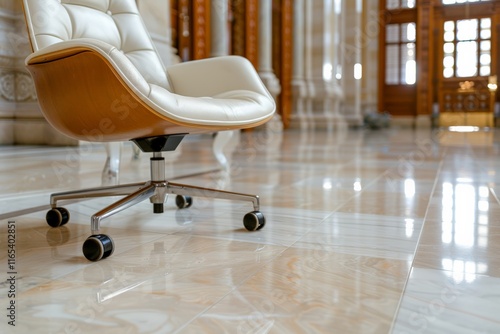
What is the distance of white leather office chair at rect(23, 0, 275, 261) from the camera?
131 centimetres

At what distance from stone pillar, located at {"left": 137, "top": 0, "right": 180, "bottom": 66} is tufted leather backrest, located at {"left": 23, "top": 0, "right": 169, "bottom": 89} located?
2181mm

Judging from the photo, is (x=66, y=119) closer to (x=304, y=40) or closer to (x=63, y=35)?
(x=63, y=35)

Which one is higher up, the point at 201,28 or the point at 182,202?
the point at 201,28

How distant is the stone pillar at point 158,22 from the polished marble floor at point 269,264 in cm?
203

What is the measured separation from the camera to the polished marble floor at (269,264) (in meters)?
0.92

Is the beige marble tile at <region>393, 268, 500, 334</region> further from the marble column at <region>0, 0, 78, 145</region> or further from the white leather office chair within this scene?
the marble column at <region>0, 0, 78, 145</region>

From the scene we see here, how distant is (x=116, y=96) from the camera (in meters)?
1.33

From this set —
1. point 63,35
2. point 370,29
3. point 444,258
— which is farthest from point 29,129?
point 370,29

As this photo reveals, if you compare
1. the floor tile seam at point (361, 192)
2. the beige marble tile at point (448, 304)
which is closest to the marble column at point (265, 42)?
the floor tile seam at point (361, 192)

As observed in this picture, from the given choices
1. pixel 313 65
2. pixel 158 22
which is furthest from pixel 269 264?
pixel 313 65

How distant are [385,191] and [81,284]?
1674 mm

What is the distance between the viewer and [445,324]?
89 cm

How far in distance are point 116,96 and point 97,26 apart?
690 millimetres

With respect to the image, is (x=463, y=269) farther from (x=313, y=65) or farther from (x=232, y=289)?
(x=313, y=65)
